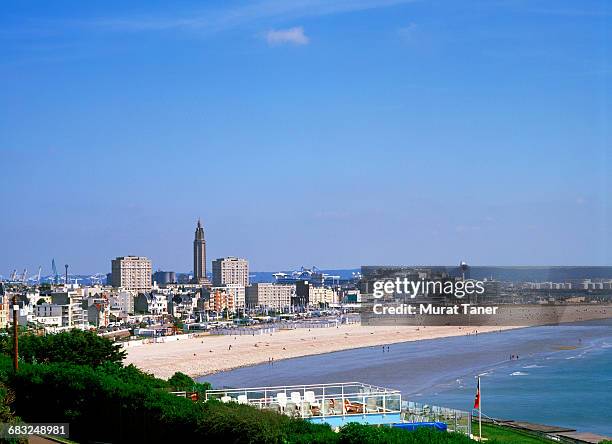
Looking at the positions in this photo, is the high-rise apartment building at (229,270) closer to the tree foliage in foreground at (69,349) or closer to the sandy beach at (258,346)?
the sandy beach at (258,346)

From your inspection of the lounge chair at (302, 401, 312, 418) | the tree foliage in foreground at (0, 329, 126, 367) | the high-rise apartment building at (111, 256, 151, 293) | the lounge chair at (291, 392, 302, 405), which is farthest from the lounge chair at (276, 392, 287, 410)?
the high-rise apartment building at (111, 256, 151, 293)

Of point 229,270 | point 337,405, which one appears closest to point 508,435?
point 337,405

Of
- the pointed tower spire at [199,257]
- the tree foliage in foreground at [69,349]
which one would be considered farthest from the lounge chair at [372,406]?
the pointed tower spire at [199,257]

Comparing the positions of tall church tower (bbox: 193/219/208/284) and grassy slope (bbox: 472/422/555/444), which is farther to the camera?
tall church tower (bbox: 193/219/208/284)

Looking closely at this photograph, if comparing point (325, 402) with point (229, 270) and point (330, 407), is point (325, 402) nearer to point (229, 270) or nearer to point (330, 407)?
point (330, 407)

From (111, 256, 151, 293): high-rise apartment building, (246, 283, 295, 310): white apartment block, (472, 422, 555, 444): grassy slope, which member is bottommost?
(472, 422, 555, 444): grassy slope

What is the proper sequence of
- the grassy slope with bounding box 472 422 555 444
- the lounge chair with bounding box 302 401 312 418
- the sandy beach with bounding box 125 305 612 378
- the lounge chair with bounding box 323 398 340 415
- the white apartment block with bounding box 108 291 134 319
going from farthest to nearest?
1. the white apartment block with bounding box 108 291 134 319
2. the sandy beach with bounding box 125 305 612 378
3. the grassy slope with bounding box 472 422 555 444
4. the lounge chair with bounding box 323 398 340 415
5. the lounge chair with bounding box 302 401 312 418

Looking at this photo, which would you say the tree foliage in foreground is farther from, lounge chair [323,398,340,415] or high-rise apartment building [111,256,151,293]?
high-rise apartment building [111,256,151,293]

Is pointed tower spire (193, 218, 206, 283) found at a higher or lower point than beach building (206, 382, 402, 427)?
higher
